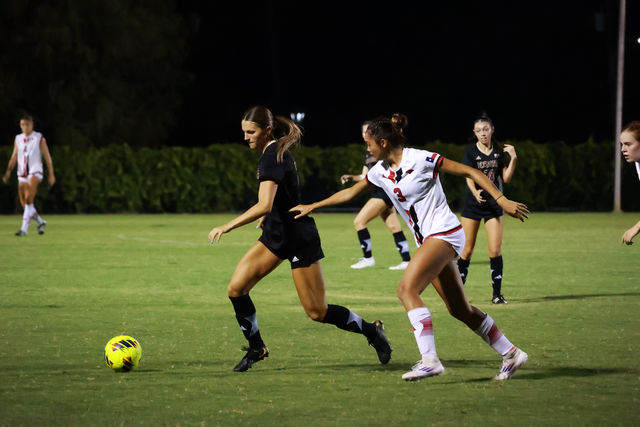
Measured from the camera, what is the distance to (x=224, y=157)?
3428 centimetres

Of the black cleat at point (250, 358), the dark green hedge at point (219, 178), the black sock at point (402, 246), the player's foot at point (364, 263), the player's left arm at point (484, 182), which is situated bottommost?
the dark green hedge at point (219, 178)

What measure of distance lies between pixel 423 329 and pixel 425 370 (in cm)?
28

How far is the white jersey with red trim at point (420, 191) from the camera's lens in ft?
24.0

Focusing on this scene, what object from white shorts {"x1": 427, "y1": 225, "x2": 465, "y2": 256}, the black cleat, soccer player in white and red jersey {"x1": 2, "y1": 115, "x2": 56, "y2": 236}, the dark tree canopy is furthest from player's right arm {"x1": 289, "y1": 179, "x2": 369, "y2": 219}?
the dark tree canopy

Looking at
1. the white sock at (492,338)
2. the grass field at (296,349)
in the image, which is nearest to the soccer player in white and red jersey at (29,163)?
the grass field at (296,349)

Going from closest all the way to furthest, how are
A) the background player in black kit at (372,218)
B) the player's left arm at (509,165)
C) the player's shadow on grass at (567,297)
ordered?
the player's shadow on grass at (567,297) < the player's left arm at (509,165) < the background player in black kit at (372,218)

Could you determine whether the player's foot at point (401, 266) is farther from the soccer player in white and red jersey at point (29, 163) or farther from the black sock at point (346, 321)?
the soccer player in white and red jersey at point (29, 163)

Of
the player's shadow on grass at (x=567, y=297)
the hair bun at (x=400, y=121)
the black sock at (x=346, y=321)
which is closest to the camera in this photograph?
the black sock at (x=346, y=321)

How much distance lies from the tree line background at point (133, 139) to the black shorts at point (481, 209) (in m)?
21.1

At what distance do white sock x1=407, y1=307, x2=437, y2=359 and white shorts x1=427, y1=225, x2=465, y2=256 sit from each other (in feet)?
1.62

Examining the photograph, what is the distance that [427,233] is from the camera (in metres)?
7.38

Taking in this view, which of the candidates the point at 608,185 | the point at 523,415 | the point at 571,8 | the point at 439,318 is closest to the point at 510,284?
the point at 439,318

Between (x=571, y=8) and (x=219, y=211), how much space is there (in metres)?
28.7

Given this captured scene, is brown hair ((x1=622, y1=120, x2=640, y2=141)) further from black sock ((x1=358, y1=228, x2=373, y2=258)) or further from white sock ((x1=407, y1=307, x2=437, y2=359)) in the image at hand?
black sock ((x1=358, y1=228, x2=373, y2=258))
